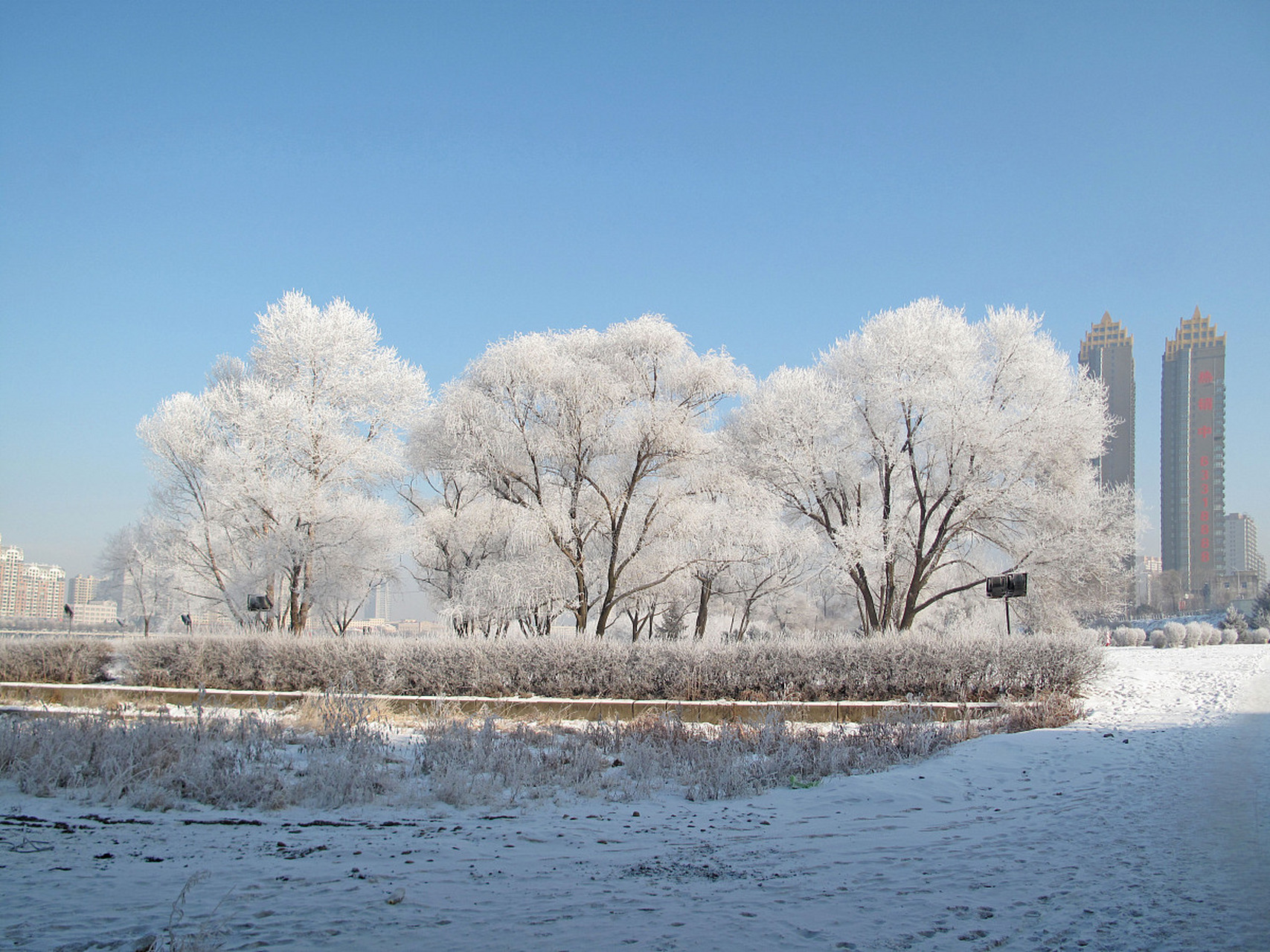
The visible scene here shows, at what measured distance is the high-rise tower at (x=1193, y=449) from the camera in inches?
4574

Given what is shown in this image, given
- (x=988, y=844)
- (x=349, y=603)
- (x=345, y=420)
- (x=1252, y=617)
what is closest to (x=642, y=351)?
(x=345, y=420)

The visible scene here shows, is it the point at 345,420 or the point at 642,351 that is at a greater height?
the point at 642,351

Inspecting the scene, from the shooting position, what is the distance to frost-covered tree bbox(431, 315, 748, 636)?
947 inches

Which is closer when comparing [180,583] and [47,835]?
[47,835]

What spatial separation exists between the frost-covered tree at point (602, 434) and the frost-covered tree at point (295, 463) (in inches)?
136

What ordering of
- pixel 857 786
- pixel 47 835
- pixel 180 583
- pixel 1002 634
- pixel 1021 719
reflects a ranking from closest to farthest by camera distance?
pixel 47 835
pixel 857 786
pixel 1021 719
pixel 1002 634
pixel 180 583

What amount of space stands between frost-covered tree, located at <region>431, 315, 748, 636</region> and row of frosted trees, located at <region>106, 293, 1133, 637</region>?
0.07 m

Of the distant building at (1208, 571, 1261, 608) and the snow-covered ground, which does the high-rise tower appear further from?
the snow-covered ground

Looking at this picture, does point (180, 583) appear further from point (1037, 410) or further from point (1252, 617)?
point (1252, 617)

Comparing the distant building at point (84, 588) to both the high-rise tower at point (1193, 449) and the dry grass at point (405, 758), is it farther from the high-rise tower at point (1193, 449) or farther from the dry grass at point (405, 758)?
the high-rise tower at point (1193, 449)

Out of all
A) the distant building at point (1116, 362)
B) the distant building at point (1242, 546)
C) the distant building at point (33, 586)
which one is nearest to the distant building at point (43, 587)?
the distant building at point (33, 586)

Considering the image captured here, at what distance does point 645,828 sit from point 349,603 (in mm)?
27525

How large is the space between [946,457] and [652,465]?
28.8 ft

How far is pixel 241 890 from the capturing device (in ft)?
12.3
